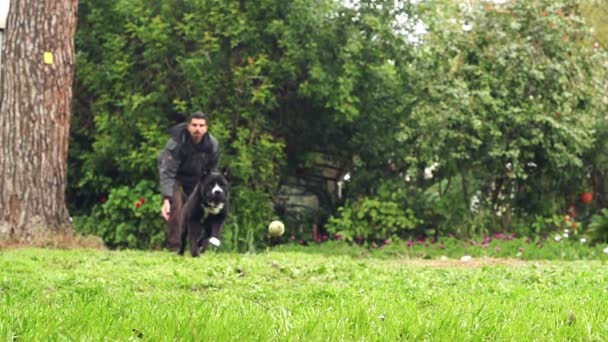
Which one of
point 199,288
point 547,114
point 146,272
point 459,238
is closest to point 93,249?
point 146,272

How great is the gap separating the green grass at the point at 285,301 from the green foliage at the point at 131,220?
16.9 ft

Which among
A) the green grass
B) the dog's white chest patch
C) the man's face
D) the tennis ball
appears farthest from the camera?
the tennis ball

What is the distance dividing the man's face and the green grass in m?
1.98

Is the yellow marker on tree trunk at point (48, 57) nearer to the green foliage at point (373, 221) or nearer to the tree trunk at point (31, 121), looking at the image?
the tree trunk at point (31, 121)

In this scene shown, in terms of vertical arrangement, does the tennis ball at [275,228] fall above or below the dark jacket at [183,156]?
below

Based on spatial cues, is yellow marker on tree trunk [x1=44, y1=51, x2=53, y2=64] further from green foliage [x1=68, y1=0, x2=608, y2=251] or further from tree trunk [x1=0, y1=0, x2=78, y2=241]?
green foliage [x1=68, y1=0, x2=608, y2=251]

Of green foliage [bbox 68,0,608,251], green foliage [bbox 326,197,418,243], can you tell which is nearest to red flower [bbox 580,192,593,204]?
green foliage [bbox 68,0,608,251]

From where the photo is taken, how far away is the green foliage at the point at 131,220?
636 inches

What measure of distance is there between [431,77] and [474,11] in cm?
167

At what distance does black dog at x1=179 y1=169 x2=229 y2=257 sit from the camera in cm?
1148

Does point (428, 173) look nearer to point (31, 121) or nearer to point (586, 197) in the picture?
point (586, 197)

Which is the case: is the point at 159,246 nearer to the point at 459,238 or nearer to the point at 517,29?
the point at 459,238

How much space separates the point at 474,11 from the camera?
1786 centimetres

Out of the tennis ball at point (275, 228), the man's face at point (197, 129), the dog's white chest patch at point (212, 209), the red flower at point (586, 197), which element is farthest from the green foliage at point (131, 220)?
the red flower at point (586, 197)
